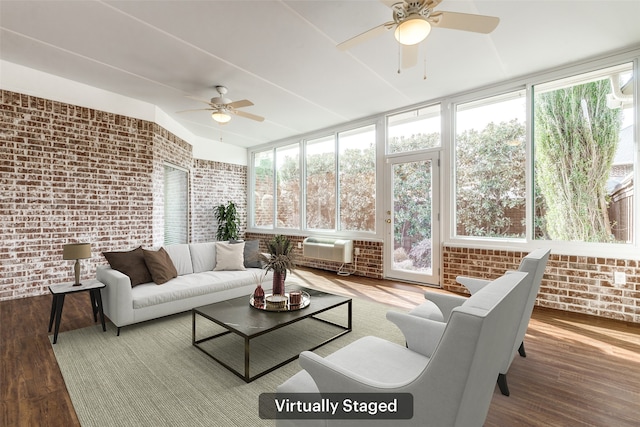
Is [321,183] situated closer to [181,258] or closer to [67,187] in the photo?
[181,258]

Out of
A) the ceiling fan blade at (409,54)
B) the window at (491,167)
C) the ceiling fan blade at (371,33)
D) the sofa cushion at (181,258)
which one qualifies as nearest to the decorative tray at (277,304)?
the sofa cushion at (181,258)

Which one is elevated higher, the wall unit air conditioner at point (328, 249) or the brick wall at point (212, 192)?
the brick wall at point (212, 192)

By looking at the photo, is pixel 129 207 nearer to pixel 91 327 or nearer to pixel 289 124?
pixel 91 327

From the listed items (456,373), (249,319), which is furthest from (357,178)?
(456,373)

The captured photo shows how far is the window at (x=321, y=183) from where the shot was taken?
6.00 metres

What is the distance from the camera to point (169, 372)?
214 cm

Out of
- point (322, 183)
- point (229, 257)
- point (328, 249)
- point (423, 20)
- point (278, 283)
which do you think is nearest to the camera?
point (423, 20)

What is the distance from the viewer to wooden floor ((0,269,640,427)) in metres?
1.71

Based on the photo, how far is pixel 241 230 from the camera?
7703 millimetres

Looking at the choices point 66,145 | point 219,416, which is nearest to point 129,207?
point 66,145

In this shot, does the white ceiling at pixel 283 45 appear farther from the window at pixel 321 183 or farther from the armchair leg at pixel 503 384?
the armchair leg at pixel 503 384

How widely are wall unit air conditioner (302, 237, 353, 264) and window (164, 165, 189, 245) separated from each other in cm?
276

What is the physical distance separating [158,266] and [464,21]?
3.68 m

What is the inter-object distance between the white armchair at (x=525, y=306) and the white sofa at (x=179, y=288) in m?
1.79
